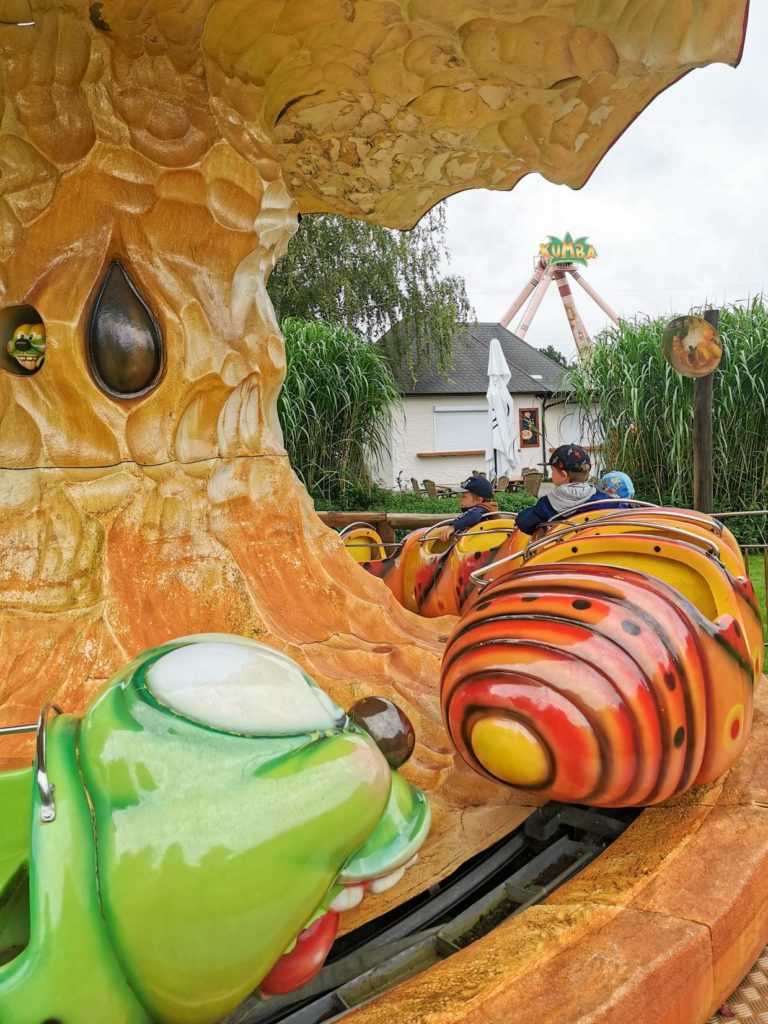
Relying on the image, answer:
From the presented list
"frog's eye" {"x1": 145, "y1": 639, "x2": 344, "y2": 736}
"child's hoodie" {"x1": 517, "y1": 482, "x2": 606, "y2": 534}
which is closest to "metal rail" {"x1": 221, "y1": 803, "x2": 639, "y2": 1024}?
"frog's eye" {"x1": 145, "y1": 639, "x2": 344, "y2": 736}

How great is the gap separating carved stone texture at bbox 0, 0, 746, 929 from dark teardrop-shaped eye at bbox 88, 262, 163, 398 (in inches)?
1.1

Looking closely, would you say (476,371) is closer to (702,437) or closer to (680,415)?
(680,415)

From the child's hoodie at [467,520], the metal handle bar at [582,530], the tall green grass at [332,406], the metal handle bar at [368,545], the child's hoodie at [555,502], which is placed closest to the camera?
the metal handle bar at [582,530]

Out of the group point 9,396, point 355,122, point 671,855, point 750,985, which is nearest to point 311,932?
point 671,855

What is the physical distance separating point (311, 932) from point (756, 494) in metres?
9.33

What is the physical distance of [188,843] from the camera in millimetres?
1034

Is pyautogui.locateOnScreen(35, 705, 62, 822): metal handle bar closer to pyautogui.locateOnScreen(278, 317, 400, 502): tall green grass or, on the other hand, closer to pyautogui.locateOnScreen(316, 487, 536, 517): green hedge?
pyautogui.locateOnScreen(278, 317, 400, 502): tall green grass

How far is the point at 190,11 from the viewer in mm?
2404

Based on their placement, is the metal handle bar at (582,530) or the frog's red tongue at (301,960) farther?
the metal handle bar at (582,530)

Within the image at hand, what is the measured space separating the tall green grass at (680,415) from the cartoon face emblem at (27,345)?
26.6 feet

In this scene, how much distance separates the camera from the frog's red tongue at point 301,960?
3.89ft

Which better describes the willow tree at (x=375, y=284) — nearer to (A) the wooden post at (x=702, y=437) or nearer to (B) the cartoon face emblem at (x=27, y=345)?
(A) the wooden post at (x=702, y=437)

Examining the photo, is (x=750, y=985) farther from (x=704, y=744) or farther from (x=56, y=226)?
(x=56, y=226)

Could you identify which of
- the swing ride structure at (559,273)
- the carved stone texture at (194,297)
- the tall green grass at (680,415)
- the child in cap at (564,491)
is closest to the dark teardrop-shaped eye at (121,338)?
the carved stone texture at (194,297)
